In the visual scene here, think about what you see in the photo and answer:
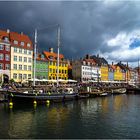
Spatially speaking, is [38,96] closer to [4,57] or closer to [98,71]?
[4,57]

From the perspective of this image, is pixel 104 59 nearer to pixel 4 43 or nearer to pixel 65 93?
pixel 4 43

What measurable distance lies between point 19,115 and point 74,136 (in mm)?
12334

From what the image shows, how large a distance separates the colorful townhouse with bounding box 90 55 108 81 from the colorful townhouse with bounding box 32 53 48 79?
133ft

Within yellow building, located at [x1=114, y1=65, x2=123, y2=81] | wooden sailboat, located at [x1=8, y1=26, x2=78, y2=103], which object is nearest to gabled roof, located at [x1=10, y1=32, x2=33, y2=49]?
wooden sailboat, located at [x1=8, y1=26, x2=78, y2=103]

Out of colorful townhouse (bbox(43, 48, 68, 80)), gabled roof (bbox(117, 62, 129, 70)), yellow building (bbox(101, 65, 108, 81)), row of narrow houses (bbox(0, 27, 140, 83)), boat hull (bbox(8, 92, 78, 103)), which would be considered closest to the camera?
boat hull (bbox(8, 92, 78, 103))

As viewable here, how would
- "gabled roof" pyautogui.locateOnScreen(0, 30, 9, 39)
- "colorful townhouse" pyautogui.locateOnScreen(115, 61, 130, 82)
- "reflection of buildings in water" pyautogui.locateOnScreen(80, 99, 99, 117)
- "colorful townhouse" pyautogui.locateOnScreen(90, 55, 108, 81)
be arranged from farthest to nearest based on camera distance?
"colorful townhouse" pyautogui.locateOnScreen(115, 61, 130, 82)
"colorful townhouse" pyautogui.locateOnScreen(90, 55, 108, 81)
"gabled roof" pyautogui.locateOnScreen(0, 30, 9, 39)
"reflection of buildings in water" pyautogui.locateOnScreen(80, 99, 99, 117)

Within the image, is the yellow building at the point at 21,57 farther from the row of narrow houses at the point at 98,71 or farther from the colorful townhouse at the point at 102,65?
the colorful townhouse at the point at 102,65

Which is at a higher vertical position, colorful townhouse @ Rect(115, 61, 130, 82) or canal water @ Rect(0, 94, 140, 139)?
colorful townhouse @ Rect(115, 61, 130, 82)

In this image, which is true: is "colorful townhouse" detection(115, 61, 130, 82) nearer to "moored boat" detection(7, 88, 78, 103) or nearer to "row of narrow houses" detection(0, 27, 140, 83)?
"row of narrow houses" detection(0, 27, 140, 83)

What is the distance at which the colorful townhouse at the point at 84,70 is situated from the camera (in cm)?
10731

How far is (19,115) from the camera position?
3328cm

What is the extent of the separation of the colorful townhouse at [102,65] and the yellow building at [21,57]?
51.4 m

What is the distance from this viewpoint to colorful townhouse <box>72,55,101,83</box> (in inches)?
4225

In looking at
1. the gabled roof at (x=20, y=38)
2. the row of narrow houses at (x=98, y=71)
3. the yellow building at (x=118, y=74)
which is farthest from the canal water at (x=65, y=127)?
the yellow building at (x=118, y=74)
